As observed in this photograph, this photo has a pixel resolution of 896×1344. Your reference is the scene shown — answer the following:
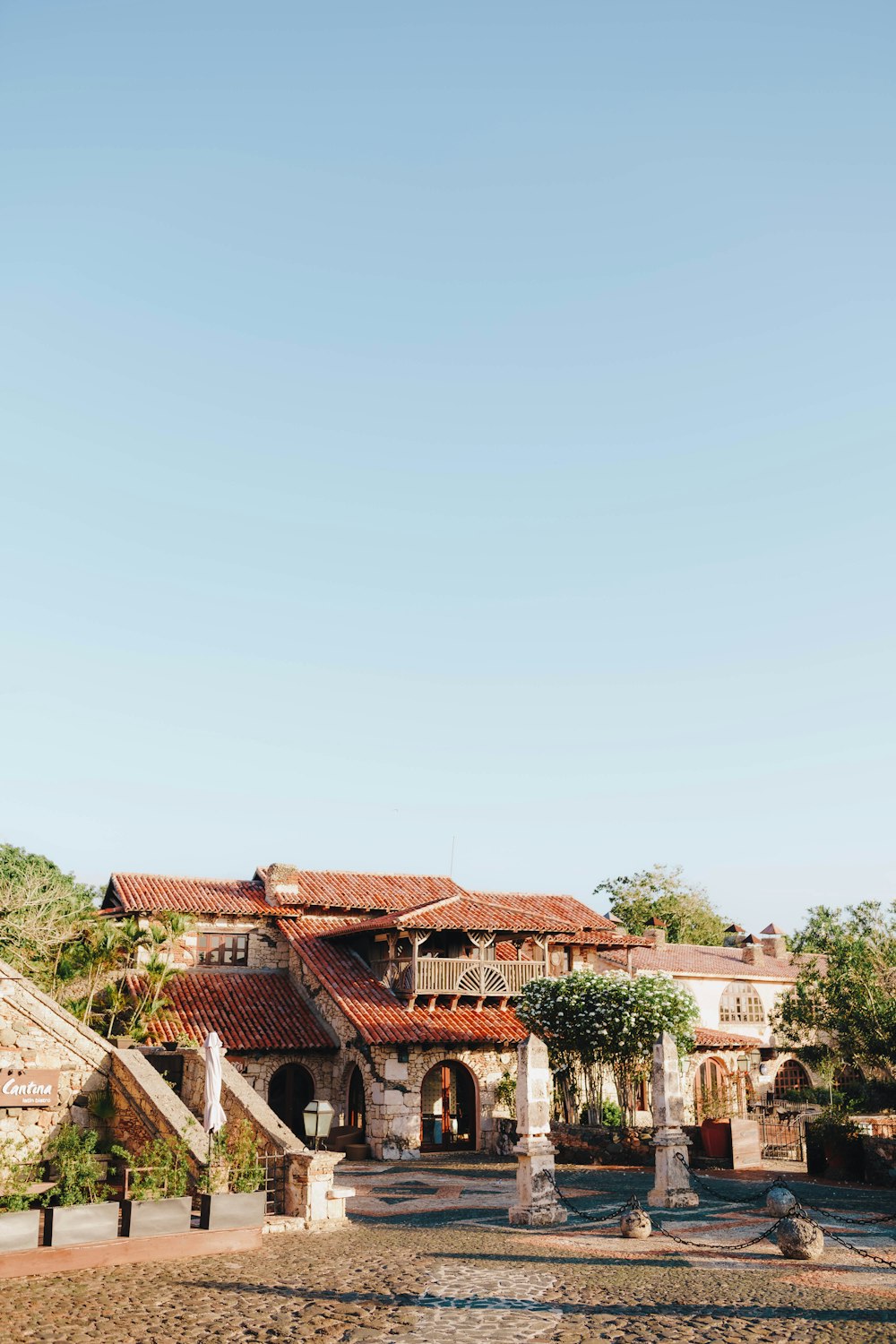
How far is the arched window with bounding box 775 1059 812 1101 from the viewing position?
137ft

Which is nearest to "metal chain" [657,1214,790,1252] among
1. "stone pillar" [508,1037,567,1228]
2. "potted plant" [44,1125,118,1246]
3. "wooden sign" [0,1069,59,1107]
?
"stone pillar" [508,1037,567,1228]

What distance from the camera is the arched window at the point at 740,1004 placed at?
4309cm

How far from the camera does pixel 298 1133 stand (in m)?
27.3

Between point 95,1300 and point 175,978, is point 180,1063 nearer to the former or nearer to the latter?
point 175,978

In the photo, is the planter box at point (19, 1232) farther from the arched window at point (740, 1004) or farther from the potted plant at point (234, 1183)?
the arched window at point (740, 1004)

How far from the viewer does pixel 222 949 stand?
30047 millimetres

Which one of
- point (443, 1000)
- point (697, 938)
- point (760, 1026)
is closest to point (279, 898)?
point (443, 1000)

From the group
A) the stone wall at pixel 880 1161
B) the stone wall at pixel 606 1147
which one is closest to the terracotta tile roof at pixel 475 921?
the stone wall at pixel 606 1147

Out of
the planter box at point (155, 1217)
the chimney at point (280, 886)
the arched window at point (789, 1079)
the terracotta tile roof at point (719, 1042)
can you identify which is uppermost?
the chimney at point (280, 886)

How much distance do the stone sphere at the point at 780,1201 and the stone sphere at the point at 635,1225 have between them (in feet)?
7.64

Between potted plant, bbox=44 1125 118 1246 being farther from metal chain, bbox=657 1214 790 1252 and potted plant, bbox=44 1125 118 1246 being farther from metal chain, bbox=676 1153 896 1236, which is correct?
metal chain, bbox=676 1153 896 1236

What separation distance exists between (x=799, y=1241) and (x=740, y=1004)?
104 ft

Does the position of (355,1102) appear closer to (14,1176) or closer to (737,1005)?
(14,1176)

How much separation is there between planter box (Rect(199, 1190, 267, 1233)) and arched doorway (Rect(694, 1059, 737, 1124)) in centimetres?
1978
